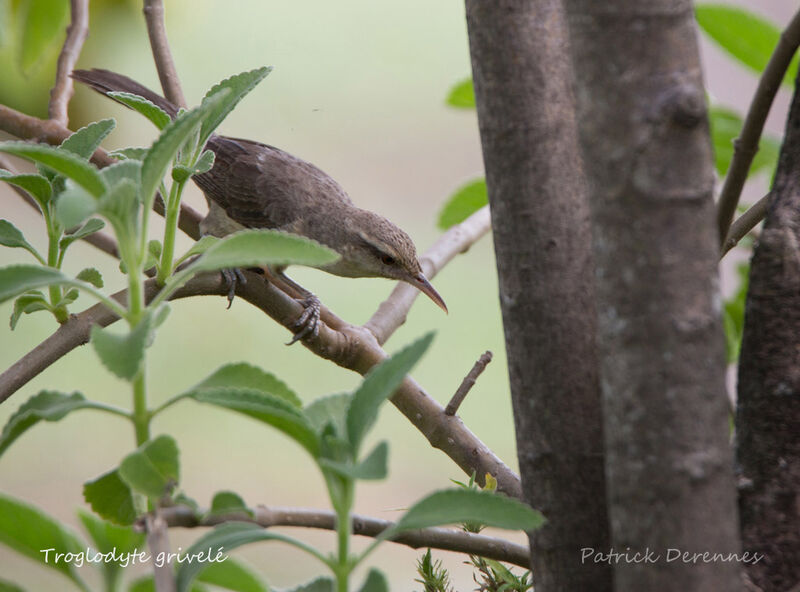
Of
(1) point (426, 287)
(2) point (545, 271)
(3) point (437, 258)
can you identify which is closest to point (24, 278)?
(2) point (545, 271)

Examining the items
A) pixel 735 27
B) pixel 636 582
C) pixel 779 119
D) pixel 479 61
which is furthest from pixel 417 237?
pixel 636 582

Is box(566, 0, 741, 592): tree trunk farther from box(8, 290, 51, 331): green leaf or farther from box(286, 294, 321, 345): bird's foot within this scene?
box(286, 294, 321, 345): bird's foot

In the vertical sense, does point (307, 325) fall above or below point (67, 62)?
below

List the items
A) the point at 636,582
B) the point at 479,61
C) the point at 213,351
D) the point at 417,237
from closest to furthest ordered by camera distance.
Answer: the point at 636,582
the point at 479,61
the point at 213,351
the point at 417,237

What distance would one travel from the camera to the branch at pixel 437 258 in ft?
5.25

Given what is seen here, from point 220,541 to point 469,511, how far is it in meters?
0.17

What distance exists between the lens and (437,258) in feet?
6.03

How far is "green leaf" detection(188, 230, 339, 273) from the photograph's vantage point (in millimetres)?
622

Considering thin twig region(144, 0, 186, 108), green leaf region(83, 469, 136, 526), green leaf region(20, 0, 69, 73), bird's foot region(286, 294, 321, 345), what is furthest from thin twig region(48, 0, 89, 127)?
green leaf region(83, 469, 136, 526)

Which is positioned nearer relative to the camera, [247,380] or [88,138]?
[247,380]

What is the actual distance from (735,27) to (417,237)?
116 inches

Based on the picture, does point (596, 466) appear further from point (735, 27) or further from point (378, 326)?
point (735, 27)

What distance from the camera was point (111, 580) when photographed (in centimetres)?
65

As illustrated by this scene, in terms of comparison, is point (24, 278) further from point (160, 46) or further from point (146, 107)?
point (160, 46)
